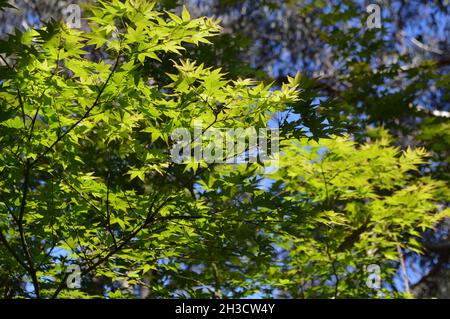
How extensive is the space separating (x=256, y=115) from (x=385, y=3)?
7383 millimetres

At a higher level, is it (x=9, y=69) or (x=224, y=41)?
(x=224, y=41)

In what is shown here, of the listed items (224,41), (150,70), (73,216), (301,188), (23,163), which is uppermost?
(224,41)

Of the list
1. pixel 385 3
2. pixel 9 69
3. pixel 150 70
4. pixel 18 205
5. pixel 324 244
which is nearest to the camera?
pixel 9 69

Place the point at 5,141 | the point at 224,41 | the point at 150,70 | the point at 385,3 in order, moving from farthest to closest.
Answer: the point at 385,3, the point at 224,41, the point at 150,70, the point at 5,141

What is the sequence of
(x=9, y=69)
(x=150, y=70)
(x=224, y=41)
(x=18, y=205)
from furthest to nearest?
(x=224, y=41), (x=150, y=70), (x=18, y=205), (x=9, y=69)

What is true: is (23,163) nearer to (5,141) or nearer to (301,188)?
(5,141)

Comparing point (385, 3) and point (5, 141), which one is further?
point (385, 3)

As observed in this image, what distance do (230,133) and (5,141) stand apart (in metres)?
1.13

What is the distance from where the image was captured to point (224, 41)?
4.80 meters

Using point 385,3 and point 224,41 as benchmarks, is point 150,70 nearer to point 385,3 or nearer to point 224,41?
point 224,41

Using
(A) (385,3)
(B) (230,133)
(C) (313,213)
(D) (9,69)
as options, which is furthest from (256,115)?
(A) (385,3)

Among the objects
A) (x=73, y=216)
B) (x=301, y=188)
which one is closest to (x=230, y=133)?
(x=73, y=216)
